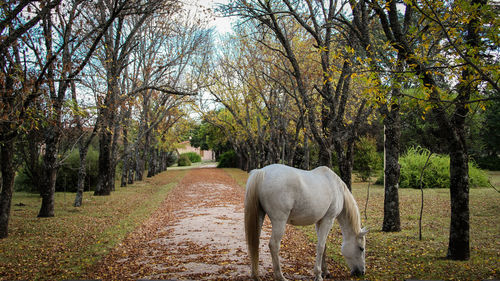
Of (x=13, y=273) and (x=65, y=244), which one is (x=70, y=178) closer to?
(x=65, y=244)

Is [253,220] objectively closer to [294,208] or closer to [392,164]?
[294,208]

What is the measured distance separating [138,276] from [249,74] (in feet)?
58.0

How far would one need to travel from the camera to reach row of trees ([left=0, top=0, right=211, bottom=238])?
7.21 metres

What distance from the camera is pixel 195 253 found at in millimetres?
6922

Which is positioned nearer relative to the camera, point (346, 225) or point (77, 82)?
point (346, 225)

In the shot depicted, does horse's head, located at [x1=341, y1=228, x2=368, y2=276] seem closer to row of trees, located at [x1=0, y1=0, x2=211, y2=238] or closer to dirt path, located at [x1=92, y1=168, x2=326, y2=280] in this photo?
dirt path, located at [x1=92, y1=168, x2=326, y2=280]

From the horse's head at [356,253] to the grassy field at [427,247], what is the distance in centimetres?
24

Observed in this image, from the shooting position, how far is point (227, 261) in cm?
627

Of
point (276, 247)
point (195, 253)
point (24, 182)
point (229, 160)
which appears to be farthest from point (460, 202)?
point (229, 160)

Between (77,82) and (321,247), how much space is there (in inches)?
536

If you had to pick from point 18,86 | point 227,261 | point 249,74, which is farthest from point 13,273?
point 249,74

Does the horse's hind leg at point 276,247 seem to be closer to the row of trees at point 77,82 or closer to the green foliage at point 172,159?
the row of trees at point 77,82

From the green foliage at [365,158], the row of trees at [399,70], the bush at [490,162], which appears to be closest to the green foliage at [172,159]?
the green foliage at [365,158]

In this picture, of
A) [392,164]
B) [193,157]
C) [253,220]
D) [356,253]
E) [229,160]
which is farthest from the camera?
[193,157]
